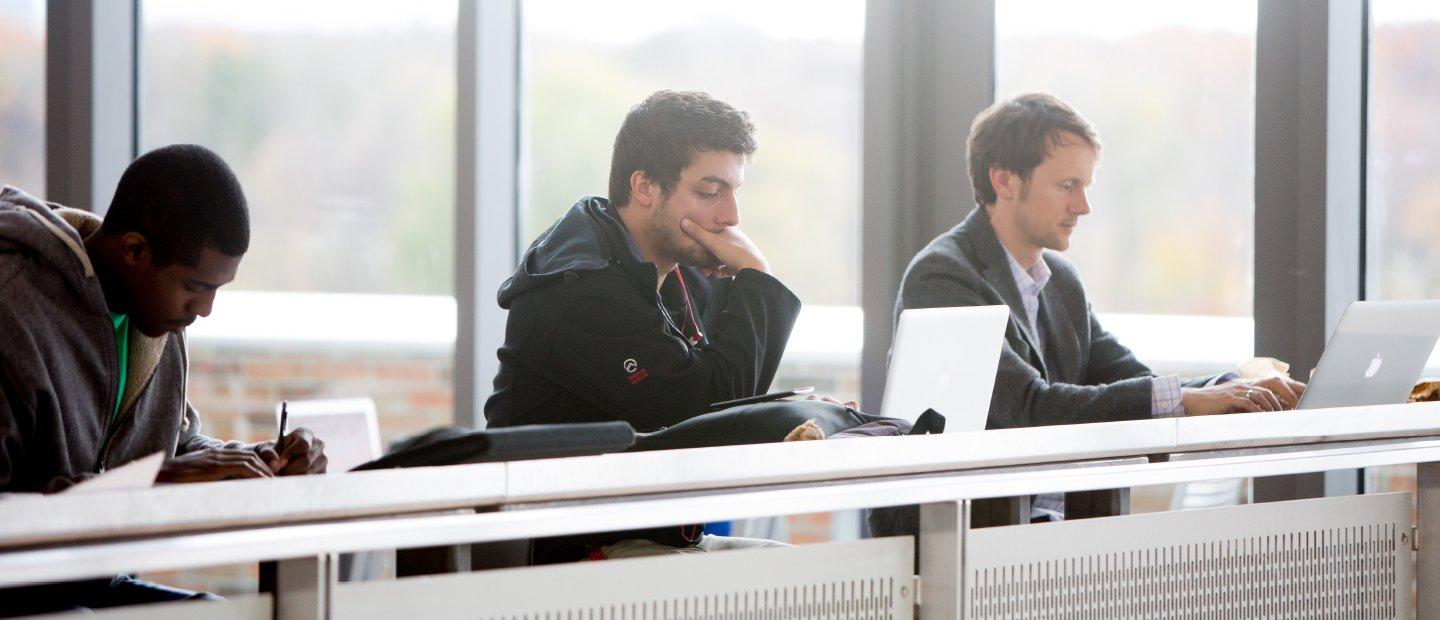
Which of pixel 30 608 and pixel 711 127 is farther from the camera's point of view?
pixel 711 127

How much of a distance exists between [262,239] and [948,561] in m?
3.57

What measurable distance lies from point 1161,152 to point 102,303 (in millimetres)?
2340

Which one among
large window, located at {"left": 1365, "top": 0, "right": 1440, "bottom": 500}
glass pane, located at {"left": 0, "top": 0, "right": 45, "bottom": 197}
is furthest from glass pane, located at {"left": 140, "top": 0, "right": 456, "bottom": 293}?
large window, located at {"left": 1365, "top": 0, "right": 1440, "bottom": 500}

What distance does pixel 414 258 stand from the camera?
447cm

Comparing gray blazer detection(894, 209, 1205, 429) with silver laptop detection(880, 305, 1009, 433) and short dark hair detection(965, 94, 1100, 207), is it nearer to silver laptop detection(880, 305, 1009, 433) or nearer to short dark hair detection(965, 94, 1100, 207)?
short dark hair detection(965, 94, 1100, 207)

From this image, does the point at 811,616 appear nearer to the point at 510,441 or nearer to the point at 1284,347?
the point at 510,441

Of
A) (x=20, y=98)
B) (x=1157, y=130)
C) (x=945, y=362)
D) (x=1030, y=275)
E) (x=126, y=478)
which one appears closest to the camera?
(x=126, y=478)

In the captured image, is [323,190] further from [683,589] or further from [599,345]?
[683,589]

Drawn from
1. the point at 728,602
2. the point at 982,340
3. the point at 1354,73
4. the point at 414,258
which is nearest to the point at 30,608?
the point at 728,602

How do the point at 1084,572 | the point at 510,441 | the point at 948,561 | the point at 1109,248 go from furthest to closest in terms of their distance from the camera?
the point at 1109,248, the point at 1084,572, the point at 948,561, the point at 510,441

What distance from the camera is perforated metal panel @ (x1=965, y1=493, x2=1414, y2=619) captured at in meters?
1.58

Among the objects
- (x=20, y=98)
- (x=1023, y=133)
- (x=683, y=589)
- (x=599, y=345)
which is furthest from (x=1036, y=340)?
(x=20, y=98)

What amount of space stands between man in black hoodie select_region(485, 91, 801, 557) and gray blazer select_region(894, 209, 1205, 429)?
12.8 inches

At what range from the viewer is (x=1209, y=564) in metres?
1.74
